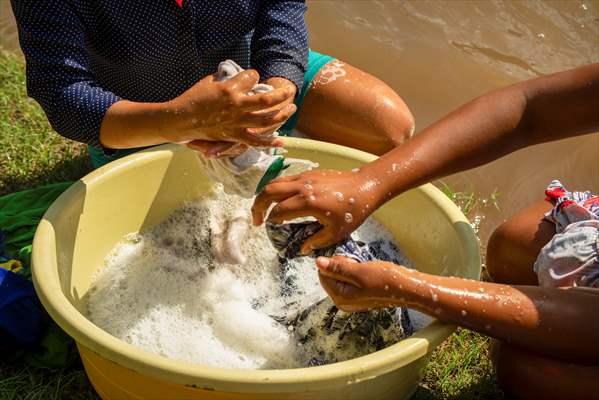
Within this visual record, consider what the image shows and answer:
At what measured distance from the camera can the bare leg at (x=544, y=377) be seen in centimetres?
150

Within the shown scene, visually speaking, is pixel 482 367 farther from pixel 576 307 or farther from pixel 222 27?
pixel 222 27

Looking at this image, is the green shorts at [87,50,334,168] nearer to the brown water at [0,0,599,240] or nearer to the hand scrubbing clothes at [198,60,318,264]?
the hand scrubbing clothes at [198,60,318,264]

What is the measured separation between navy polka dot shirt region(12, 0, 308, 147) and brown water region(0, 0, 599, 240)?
94 centimetres

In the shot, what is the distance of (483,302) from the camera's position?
1.41m

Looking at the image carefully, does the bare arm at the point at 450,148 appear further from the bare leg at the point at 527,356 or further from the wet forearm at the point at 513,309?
the bare leg at the point at 527,356

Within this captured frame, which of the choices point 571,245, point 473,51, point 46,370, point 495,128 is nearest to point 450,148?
point 495,128

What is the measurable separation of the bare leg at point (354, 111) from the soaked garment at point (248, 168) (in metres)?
0.39

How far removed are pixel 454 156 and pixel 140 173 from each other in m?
0.84

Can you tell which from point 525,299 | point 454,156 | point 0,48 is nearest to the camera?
point 525,299

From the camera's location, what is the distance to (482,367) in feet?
6.01

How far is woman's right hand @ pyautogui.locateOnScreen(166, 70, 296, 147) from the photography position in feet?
4.65

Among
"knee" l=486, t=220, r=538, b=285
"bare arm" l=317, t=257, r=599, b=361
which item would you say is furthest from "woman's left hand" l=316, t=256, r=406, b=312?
"knee" l=486, t=220, r=538, b=285

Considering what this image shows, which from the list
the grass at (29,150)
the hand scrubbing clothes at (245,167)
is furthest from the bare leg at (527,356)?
the grass at (29,150)

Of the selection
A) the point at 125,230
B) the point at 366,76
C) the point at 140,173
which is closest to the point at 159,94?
the point at 140,173
